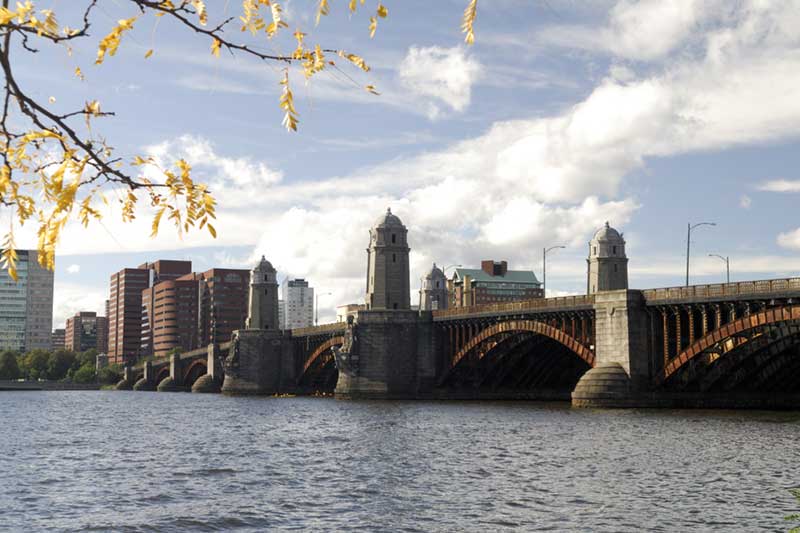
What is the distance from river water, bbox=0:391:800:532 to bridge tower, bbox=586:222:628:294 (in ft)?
169

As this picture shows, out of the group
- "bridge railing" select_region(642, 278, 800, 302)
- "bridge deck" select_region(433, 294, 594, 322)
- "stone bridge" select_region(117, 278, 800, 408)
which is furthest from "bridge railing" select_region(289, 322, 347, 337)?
"bridge railing" select_region(642, 278, 800, 302)

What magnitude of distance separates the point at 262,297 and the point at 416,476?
419ft

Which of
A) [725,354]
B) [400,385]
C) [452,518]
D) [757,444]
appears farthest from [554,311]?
[452,518]

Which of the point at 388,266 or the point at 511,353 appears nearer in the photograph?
the point at 511,353

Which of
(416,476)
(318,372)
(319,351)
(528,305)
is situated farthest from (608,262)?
(416,476)

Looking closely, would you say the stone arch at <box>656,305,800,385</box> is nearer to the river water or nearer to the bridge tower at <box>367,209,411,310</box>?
the river water

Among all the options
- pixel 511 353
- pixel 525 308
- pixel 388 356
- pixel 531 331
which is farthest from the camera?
pixel 388 356

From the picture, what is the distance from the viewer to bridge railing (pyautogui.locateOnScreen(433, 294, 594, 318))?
93.6 metres

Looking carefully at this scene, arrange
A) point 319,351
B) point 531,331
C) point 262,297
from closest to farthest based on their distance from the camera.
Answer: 1. point 531,331
2. point 319,351
3. point 262,297

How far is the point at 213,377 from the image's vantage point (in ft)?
616

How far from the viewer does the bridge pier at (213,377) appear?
613ft

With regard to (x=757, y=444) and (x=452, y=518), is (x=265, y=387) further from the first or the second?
(x=452, y=518)

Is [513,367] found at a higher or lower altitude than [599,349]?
lower

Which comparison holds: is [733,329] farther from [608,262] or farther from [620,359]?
[608,262]
